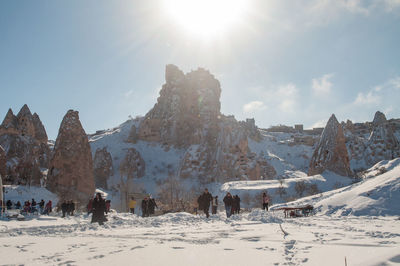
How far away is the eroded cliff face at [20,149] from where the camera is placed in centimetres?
3222

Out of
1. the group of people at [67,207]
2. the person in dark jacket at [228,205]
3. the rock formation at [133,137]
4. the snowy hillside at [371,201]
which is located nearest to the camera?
the snowy hillside at [371,201]

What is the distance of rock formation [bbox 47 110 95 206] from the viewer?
3162cm

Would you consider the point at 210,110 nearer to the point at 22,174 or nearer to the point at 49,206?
the point at 22,174

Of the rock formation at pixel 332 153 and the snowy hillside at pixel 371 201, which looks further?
the rock formation at pixel 332 153

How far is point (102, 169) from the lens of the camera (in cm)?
5119

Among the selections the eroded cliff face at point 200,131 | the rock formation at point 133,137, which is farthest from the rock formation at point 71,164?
the rock formation at point 133,137

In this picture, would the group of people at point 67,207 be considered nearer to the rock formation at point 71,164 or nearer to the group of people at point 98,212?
the group of people at point 98,212

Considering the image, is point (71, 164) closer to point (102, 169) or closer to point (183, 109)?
point (102, 169)

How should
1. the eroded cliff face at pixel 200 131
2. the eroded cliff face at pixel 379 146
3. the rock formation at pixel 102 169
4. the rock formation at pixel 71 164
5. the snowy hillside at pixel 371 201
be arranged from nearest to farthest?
the snowy hillside at pixel 371 201, the rock formation at pixel 71 164, the eroded cliff face at pixel 379 146, the eroded cliff face at pixel 200 131, the rock formation at pixel 102 169

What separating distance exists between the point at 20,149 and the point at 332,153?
34582 mm

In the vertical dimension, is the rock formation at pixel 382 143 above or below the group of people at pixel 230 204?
above

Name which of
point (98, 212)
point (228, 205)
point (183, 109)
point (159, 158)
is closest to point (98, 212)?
point (98, 212)

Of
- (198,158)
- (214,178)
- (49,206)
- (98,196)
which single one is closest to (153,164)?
(198,158)

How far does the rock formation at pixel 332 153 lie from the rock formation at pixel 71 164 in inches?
918
